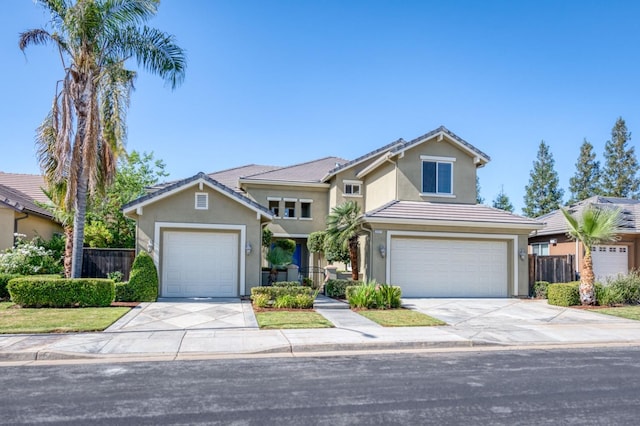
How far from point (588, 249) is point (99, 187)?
17.2 m

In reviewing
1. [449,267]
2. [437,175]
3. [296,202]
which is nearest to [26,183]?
[296,202]

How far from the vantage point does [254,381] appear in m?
6.85

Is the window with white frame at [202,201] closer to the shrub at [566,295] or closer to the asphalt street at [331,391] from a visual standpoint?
the asphalt street at [331,391]

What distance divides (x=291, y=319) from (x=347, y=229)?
22.3 ft

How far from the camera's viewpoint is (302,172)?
1070 inches

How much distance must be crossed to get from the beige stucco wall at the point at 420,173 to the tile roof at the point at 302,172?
7.28 meters

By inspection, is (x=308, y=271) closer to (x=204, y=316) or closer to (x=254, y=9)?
(x=204, y=316)

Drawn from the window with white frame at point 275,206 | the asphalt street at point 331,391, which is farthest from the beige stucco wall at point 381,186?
the asphalt street at point 331,391

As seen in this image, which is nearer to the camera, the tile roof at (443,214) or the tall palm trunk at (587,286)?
the tall palm trunk at (587,286)

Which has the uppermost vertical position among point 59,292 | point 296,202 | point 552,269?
point 296,202

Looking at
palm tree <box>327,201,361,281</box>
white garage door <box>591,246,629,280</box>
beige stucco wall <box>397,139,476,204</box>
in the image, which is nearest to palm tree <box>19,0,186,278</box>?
palm tree <box>327,201,361,281</box>

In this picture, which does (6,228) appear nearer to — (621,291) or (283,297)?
(283,297)

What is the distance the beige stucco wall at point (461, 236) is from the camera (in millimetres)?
17406

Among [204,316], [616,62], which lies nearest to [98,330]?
[204,316]
